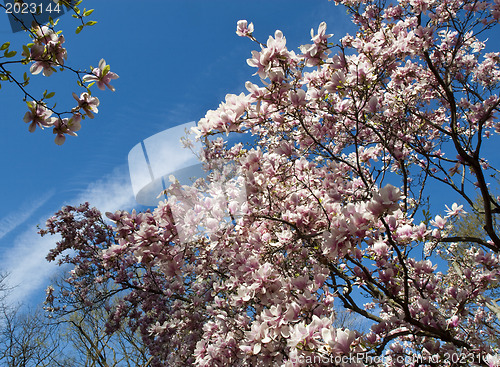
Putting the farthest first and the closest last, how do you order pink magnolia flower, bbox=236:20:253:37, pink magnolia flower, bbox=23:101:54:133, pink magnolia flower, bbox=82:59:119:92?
pink magnolia flower, bbox=236:20:253:37 → pink magnolia flower, bbox=82:59:119:92 → pink magnolia flower, bbox=23:101:54:133

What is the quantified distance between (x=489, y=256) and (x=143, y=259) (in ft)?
11.3

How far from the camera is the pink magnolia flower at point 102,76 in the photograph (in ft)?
7.19

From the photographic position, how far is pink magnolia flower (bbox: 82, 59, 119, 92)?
219 cm

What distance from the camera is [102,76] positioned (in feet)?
7.23

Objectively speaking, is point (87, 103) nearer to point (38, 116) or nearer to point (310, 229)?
point (38, 116)

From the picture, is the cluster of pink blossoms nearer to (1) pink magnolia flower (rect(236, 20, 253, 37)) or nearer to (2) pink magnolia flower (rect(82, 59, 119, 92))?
(2) pink magnolia flower (rect(82, 59, 119, 92))

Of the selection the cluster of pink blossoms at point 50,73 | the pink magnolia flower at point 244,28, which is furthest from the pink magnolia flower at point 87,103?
the pink magnolia flower at point 244,28

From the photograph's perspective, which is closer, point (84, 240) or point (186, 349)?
point (186, 349)

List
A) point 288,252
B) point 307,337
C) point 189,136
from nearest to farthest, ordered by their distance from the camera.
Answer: point 307,337
point 288,252
point 189,136

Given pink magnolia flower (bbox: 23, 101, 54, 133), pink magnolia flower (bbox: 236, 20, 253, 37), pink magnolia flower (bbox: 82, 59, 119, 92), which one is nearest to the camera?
pink magnolia flower (bbox: 23, 101, 54, 133)

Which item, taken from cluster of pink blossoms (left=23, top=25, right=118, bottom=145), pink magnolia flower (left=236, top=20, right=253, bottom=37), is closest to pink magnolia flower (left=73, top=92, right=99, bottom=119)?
cluster of pink blossoms (left=23, top=25, right=118, bottom=145)

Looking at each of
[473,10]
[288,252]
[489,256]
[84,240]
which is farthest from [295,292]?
[84,240]

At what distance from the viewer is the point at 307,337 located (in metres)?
1.89

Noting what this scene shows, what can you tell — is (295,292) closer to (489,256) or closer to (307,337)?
(307,337)
